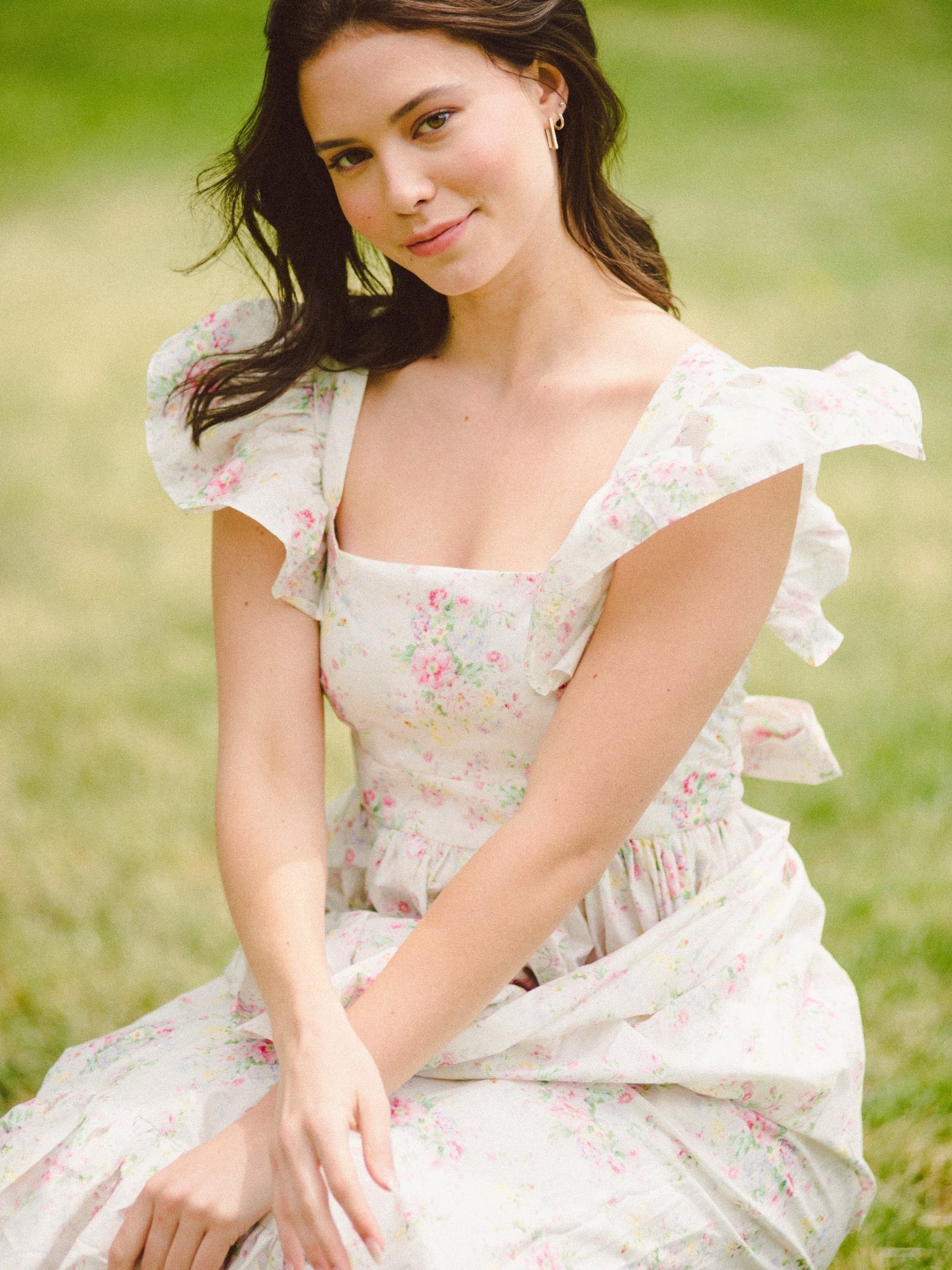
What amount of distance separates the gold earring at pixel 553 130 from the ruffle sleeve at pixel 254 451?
41 centimetres

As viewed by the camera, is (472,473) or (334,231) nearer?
(472,473)

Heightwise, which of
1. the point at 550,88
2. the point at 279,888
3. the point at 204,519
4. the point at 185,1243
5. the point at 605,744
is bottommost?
the point at 204,519

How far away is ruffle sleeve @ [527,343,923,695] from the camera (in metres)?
1.54

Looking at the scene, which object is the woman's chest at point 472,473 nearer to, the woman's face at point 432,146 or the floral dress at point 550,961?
the floral dress at point 550,961

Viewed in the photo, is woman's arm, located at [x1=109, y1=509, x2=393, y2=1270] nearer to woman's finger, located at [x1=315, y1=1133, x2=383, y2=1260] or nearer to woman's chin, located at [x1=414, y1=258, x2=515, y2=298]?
woman's finger, located at [x1=315, y1=1133, x2=383, y2=1260]

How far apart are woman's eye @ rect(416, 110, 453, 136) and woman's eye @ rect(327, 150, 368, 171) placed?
0.08m

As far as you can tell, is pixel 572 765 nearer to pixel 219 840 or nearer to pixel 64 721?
pixel 219 840

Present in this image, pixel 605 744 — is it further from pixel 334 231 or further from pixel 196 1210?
pixel 334 231

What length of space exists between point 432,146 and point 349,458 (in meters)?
0.41

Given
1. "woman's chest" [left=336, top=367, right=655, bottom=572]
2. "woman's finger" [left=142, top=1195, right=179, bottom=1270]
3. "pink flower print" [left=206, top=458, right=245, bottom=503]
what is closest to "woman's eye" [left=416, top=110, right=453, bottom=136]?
"woman's chest" [left=336, top=367, right=655, bottom=572]

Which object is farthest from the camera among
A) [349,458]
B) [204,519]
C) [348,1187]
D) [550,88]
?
[204,519]

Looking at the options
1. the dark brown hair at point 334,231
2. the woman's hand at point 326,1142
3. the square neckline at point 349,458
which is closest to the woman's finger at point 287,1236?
the woman's hand at point 326,1142

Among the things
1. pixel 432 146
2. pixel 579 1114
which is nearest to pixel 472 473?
pixel 432 146

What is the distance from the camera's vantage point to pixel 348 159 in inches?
68.9
